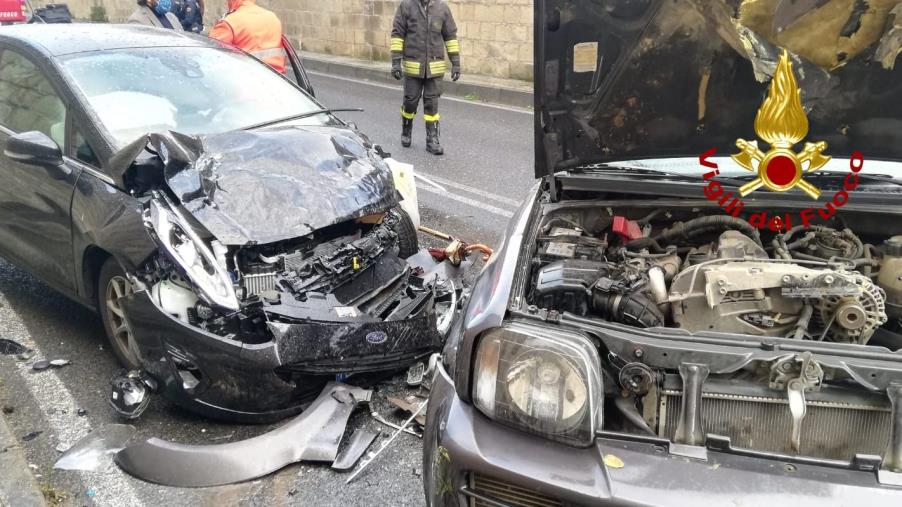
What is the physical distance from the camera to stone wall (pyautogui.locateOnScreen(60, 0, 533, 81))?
11383 millimetres

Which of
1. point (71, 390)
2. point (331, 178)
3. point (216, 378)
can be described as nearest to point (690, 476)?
point (216, 378)

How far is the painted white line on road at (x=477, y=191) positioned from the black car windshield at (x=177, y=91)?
2120 millimetres

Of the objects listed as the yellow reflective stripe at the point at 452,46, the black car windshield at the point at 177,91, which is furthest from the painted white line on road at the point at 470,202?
the yellow reflective stripe at the point at 452,46

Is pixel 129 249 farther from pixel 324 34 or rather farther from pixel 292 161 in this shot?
pixel 324 34

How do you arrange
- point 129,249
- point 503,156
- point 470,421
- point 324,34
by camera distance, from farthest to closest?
point 324,34 → point 503,156 → point 129,249 → point 470,421

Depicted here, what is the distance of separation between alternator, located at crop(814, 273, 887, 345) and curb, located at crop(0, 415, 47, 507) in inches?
108

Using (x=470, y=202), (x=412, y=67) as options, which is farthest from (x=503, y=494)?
(x=412, y=67)

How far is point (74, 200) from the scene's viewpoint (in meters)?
3.34

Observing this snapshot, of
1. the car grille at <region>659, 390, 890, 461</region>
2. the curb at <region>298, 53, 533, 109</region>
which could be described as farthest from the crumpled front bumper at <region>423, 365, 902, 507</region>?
the curb at <region>298, 53, 533, 109</region>

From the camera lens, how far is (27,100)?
12.7 ft

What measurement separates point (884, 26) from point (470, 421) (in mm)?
1828

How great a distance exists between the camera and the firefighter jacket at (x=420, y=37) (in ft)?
25.7

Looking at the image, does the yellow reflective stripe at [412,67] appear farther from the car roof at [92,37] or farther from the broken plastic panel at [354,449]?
A: the broken plastic panel at [354,449]

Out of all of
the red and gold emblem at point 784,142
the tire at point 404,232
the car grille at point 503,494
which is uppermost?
the red and gold emblem at point 784,142
